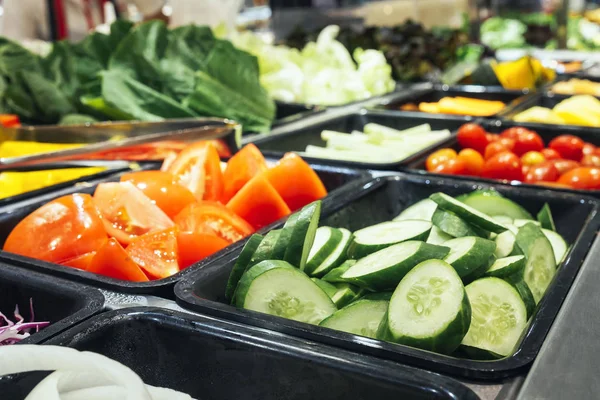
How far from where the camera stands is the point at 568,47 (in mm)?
6516

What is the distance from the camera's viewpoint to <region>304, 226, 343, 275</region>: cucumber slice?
129 cm

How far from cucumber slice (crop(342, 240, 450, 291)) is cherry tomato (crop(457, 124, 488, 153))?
52.9 inches

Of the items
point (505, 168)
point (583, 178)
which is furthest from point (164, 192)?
point (583, 178)

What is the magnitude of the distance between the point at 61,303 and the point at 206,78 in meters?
1.59

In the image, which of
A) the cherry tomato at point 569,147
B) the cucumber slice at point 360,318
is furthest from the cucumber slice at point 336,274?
the cherry tomato at point 569,147

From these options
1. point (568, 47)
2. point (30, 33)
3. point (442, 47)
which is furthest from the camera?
point (568, 47)

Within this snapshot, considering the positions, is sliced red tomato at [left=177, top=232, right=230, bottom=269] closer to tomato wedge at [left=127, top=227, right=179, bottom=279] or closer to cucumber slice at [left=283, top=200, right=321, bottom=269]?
tomato wedge at [left=127, top=227, right=179, bottom=279]

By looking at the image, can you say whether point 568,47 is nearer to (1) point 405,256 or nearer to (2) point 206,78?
(2) point 206,78

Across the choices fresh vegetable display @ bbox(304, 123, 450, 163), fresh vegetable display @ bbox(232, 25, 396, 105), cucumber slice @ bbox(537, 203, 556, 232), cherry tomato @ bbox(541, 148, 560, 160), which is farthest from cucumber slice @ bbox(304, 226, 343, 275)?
fresh vegetable display @ bbox(232, 25, 396, 105)

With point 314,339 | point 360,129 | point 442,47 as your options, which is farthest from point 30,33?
point 314,339

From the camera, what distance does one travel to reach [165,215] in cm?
158

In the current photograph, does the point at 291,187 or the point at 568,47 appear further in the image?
the point at 568,47

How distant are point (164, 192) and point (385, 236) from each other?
61 centimetres

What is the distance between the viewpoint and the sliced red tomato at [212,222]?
4.99 ft
